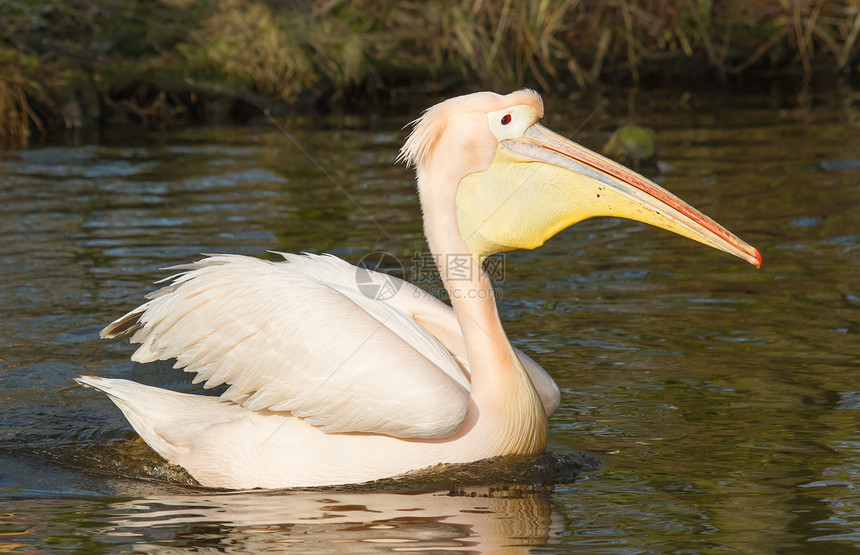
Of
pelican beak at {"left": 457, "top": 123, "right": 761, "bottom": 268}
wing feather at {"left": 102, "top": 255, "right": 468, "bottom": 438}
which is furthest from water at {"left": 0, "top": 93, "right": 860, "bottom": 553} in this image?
pelican beak at {"left": 457, "top": 123, "right": 761, "bottom": 268}

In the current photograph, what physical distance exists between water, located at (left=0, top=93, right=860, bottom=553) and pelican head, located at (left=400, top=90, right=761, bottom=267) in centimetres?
79

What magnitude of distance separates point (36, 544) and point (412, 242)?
13.8 ft

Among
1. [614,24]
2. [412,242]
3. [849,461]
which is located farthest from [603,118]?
[849,461]

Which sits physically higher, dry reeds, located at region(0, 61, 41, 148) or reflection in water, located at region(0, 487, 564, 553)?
dry reeds, located at region(0, 61, 41, 148)

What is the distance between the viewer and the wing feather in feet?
11.4

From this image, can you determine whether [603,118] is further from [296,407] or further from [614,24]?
[296,407]

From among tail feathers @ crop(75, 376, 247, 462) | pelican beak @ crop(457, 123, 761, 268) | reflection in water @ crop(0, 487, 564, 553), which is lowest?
reflection in water @ crop(0, 487, 564, 553)

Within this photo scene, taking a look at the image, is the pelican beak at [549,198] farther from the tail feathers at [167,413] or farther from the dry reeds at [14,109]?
the dry reeds at [14,109]

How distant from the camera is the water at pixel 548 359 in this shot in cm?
331

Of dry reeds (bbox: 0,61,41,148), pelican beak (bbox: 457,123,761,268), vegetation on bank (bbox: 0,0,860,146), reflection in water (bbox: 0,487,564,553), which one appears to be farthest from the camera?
vegetation on bank (bbox: 0,0,860,146)

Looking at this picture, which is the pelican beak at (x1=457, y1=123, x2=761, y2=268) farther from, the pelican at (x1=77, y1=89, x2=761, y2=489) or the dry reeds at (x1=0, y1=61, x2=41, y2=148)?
the dry reeds at (x1=0, y1=61, x2=41, y2=148)

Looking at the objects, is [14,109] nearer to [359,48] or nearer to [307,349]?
[359,48]

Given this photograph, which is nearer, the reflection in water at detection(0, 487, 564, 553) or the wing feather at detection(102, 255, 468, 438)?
the reflection in water at detection(0, 487, 564, 553)

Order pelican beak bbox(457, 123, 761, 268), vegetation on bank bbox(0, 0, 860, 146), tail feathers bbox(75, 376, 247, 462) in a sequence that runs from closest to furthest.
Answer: pelican beak bbox(457, 123, 761, 268) → tail feathers bbox(75, 376, 247, 462) → vegetation on bank bbox(0, 0, 860, 146)
